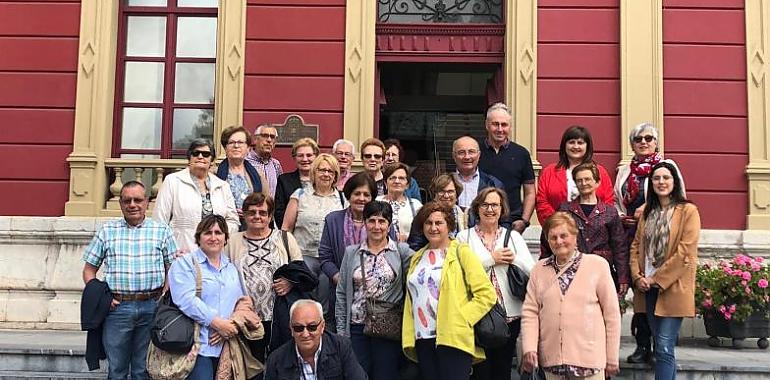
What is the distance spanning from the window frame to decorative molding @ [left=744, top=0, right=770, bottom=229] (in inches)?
250

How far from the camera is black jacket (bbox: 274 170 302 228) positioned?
6.08 m

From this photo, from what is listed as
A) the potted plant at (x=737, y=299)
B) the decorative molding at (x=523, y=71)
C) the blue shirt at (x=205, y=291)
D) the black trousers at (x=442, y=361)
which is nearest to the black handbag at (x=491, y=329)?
the black trousers at (x=442, y=361)


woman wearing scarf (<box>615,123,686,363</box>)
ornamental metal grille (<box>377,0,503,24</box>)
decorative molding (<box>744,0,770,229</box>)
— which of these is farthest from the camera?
ornamental metal grille (<box>377,0,503,24</box>)

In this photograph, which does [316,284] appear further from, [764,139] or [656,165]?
[764,139]

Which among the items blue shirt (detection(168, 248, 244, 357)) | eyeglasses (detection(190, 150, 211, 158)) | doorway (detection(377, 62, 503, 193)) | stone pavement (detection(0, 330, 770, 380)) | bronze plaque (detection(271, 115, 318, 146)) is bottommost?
stone pavement (detection(0, 330, 770, 380))

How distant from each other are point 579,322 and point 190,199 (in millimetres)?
3068

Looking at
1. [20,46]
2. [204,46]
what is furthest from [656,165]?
[20,46]

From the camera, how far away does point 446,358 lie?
188 inches

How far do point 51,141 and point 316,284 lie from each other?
17.6 feet

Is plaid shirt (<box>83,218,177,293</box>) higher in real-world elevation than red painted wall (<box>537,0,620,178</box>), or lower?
lower

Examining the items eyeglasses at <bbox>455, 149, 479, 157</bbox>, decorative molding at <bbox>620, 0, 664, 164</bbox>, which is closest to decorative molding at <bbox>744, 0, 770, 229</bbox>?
decorative molding at <bbox>620, 0, 664, 164</bbox>

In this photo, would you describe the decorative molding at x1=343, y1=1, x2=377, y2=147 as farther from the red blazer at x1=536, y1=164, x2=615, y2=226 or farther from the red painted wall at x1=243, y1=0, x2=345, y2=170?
the red blazer at x1=536, y1=164, x2=615, y2=226

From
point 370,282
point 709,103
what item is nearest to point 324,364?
point 370,282

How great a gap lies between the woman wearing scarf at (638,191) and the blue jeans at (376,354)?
2.16 meters
